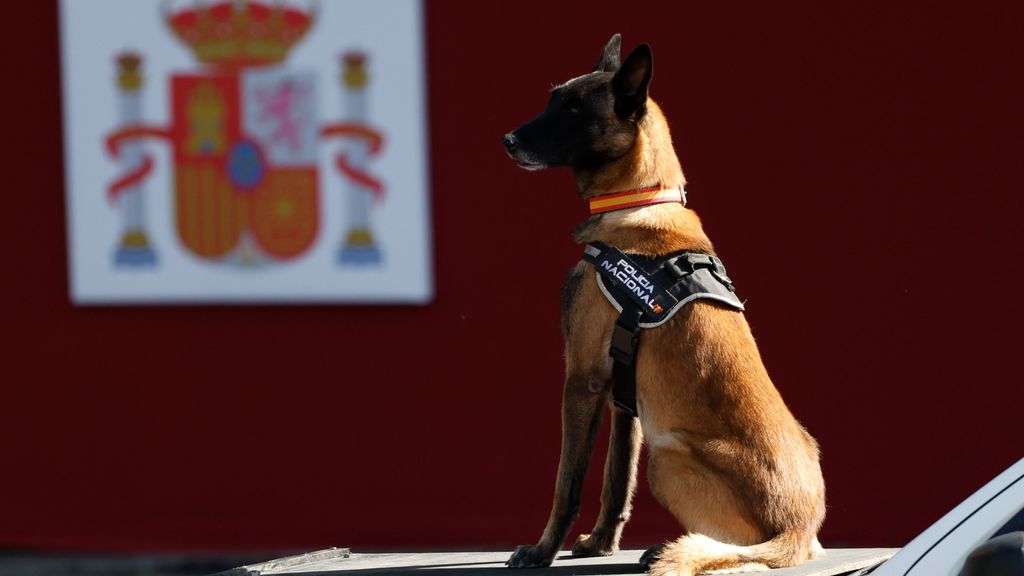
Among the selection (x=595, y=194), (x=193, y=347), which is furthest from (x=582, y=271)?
(x=193, y=347)

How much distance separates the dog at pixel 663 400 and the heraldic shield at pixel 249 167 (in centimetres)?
233

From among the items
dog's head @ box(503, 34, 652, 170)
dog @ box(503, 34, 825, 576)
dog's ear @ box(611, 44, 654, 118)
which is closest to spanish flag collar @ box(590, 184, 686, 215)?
dog @ box(503, 34, 825, 576)

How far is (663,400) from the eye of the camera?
3824 millimetres

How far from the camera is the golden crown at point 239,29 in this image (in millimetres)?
6277

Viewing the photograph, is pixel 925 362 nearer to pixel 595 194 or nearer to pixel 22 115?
pixel 595 194

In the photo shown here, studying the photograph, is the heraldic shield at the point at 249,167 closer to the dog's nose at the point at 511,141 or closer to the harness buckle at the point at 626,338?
the dog's nose at the point at 511,141

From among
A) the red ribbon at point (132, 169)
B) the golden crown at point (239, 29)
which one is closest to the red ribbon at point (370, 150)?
the golden crown at point (239, 29)

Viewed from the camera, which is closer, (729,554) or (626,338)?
(729,554)

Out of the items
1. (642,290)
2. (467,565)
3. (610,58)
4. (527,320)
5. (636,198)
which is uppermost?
(610,58)

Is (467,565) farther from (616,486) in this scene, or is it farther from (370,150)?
(370,150)

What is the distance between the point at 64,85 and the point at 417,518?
8.45 ft

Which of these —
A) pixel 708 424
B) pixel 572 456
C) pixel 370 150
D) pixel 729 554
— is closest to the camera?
pixel 729 554

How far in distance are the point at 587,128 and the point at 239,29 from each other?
2709 mm

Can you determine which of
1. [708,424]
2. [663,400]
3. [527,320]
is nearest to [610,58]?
[663,400]
